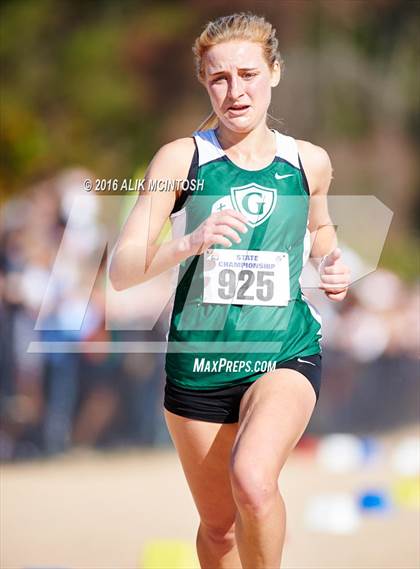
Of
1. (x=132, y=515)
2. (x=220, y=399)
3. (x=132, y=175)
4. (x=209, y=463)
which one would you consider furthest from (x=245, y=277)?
(x=132, y=175)

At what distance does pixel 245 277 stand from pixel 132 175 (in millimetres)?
10401

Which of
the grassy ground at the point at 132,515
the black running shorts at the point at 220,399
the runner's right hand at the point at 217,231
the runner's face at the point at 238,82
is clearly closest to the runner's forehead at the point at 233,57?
the runner's face at the point at 238,82

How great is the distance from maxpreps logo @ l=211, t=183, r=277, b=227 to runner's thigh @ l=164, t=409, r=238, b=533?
0.62 meters

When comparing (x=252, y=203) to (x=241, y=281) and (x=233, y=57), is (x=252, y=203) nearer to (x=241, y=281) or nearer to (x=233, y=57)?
(x=241, y=281)

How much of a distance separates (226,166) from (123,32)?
12.8m

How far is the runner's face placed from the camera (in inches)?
118

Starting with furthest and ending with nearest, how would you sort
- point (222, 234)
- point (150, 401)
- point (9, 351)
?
1. point (150, 401)
2. point (9, 351)
3. point (222, 234)

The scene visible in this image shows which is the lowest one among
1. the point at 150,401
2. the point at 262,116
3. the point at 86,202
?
the point at 150,401

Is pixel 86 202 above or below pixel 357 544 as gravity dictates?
above

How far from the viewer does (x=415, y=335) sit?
Answer: 802cm

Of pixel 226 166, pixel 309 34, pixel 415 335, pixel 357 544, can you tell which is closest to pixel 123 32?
pixel 309 34

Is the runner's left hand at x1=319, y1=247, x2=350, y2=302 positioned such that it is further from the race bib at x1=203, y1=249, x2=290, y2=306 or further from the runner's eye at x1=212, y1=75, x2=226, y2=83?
the runner's eye at x1=212, y1=75, x2=226, y2=83

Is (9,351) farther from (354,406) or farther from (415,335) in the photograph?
(415,335)

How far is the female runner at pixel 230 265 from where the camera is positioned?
9.80 feet
